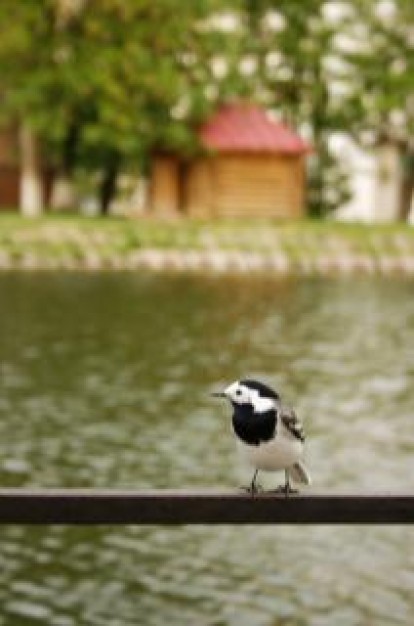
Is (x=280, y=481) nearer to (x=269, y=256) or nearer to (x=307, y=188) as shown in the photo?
(x=269, y=256)

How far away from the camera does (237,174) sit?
62344 mm

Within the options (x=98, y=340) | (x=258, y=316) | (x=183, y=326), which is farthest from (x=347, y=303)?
(x=98, y=340)

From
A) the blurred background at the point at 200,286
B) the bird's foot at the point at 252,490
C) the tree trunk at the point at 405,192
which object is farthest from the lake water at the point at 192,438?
the tree trunk at the point at 405,192

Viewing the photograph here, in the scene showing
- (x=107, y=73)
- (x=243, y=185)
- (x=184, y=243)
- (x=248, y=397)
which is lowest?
(x=248, y=397)

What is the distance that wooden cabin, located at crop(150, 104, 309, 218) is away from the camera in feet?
203

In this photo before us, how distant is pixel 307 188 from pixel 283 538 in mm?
53329

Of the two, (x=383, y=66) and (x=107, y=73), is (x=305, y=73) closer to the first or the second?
(x=383, y=66)

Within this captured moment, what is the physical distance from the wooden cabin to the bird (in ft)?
178

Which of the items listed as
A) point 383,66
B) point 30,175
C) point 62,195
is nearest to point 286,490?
point 30,175

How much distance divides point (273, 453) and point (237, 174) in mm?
55129

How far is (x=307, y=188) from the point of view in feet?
222

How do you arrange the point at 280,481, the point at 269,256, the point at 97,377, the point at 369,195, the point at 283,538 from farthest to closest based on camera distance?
the point at 369,195, the point at 269,256, the point at 97,377, the point at 280,481, the point at 283,538

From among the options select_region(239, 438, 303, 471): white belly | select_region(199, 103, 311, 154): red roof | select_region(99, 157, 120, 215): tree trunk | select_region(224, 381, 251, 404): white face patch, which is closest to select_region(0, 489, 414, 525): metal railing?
select_region(224, 381, 251, 404): white face patch

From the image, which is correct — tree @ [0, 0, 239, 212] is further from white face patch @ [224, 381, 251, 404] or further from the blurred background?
white face patch @ [224, 381, 251, 404]
